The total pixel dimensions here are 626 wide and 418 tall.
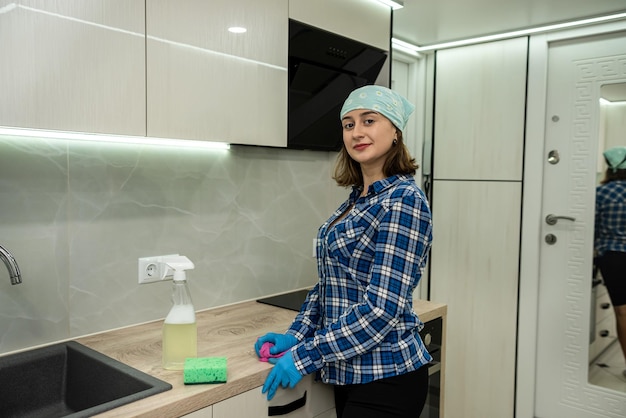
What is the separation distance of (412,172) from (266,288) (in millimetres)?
975

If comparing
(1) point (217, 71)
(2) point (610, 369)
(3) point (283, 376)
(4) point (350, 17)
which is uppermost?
(4) point (350, 17)

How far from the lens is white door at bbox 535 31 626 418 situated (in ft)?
8.69

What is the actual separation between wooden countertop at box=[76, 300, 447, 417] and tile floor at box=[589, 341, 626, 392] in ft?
3.73

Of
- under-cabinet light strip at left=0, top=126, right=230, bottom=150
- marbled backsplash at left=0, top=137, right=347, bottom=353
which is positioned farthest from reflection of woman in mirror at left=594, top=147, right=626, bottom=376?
under-cabinet light strip at left=0, top=126, right=230, bottom=150

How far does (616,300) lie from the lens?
263cm

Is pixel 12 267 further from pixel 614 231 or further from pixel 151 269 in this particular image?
pixel 614 231

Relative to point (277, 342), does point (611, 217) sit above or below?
above

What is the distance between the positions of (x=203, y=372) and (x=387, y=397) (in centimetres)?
47

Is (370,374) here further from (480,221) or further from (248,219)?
(480,221)

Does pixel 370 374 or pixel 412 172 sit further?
pixel 412 172

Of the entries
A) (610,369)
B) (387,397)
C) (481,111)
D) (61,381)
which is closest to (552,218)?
(481,111)

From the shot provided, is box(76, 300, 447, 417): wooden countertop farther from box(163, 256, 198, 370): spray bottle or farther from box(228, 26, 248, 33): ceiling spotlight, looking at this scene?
→ box(228, 26, 248, 33): ceiling spotlight

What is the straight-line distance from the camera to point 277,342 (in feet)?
4.85

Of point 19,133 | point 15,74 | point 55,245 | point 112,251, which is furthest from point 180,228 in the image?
point 15,74
